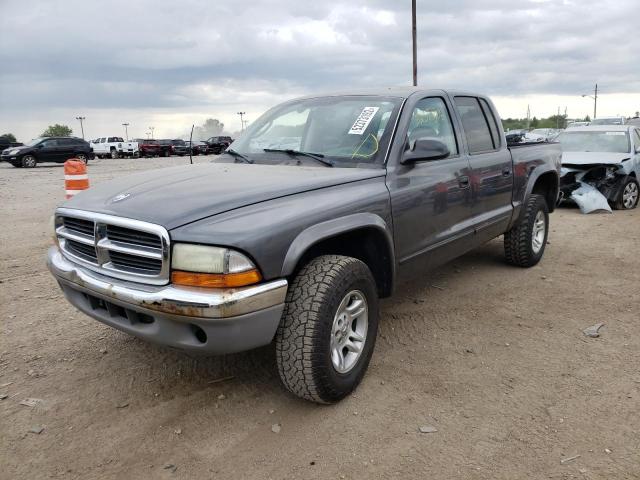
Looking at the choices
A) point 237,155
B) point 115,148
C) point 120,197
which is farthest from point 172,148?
point 120,197

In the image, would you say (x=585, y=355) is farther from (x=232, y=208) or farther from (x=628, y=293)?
(x=232, y=208)

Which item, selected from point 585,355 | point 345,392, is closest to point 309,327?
point 345,392

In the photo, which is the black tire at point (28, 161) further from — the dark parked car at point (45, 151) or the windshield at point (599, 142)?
the windshield at point (599, 142)

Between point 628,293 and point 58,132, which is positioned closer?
point 628,293

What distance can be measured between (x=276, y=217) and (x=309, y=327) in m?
0.58

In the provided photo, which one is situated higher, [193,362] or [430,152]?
[430,152]

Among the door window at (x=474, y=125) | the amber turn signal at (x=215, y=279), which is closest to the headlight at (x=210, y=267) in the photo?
the amber turn signal at (x=215, y=279)

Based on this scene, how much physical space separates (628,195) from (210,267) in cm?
961

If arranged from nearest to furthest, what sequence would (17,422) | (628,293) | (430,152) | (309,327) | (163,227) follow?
(163,227) → (309,327) → (17,422) → (430,152) → (628,293)

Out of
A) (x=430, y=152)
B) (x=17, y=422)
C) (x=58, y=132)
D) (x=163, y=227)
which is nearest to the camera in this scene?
(x=163, y=227)

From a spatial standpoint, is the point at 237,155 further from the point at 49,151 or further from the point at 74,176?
the point at 49,151

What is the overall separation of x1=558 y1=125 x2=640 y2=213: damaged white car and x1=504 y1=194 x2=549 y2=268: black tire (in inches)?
175

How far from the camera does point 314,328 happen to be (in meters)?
2.63

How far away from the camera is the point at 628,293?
15.4 feet
